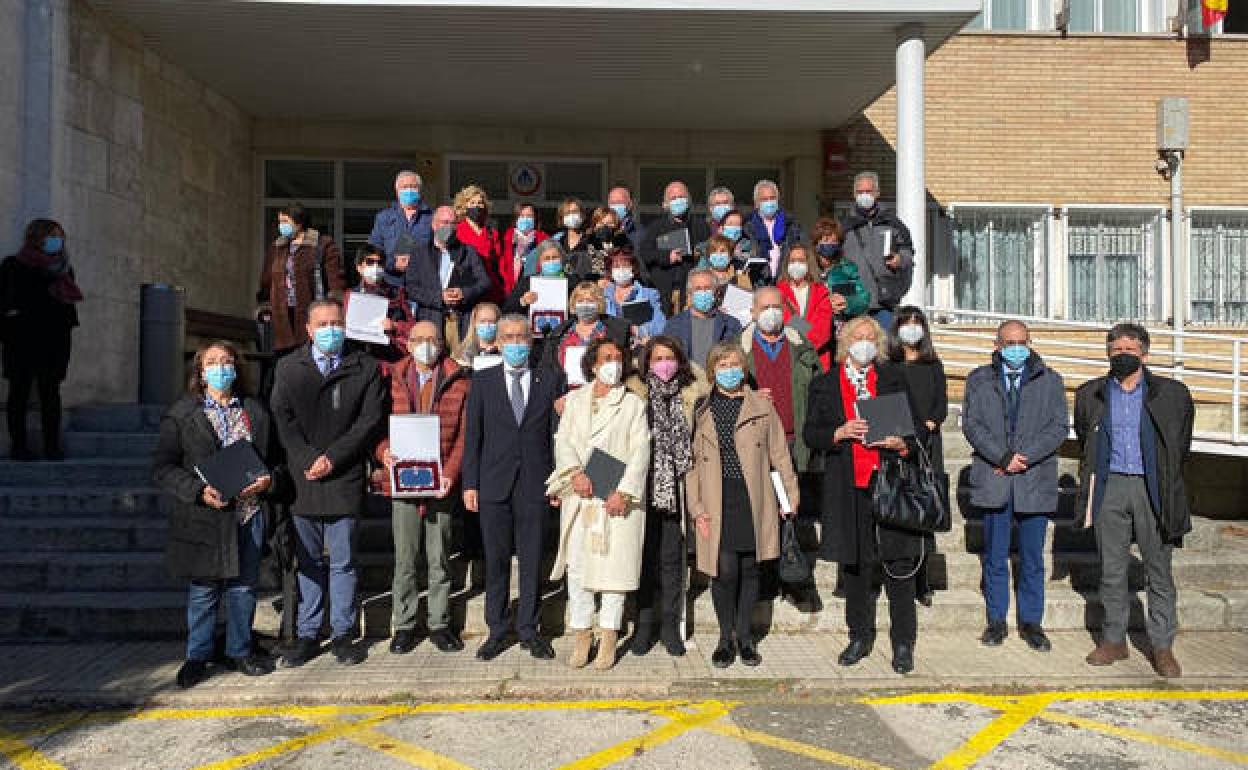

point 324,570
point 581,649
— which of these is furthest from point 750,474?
point 324,570

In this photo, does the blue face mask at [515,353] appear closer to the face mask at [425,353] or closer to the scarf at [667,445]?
the face mask at [425,353]

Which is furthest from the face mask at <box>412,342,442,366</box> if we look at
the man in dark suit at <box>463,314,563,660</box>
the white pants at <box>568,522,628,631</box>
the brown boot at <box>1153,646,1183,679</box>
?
the brown boot at <box>1153,646,1183,679</box>

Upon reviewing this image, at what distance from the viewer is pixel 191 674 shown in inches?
215

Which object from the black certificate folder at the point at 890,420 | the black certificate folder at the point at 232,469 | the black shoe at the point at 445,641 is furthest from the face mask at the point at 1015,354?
the black certificate folder at the point at 232,469

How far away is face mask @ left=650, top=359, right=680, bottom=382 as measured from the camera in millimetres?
5902

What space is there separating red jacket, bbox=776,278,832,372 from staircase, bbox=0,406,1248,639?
5.56 feet

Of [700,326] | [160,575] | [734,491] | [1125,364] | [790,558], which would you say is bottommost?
[160,575]

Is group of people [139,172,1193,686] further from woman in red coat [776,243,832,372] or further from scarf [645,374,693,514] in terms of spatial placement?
woman in red coat [776,243,832,372]

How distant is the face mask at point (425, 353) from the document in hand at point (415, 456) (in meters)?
0.38

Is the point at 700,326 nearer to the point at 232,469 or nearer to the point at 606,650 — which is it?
the point at 606,650

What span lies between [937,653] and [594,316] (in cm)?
318

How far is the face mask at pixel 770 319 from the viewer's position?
6.54m

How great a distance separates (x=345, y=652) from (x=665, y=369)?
2645 millimetres

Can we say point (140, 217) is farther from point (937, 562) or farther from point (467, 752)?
point (937, 562)
